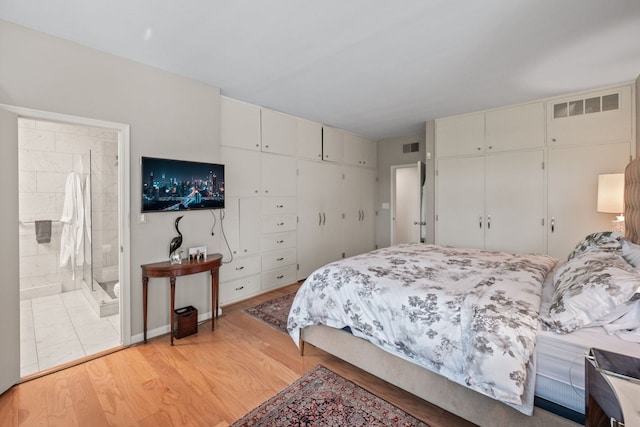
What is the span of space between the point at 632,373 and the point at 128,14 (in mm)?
3297

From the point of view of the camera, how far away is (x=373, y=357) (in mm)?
2014

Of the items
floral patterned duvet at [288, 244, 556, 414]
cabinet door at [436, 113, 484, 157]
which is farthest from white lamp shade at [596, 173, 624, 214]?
cabinet door at [436, 113, 484, 157]

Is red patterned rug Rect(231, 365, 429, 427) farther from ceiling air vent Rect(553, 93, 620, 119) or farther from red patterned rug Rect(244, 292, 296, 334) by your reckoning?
ceiling air vent Rect(553, 93, 620, 119)

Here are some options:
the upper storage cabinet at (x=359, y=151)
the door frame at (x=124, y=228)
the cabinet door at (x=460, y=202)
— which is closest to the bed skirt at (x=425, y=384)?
the door frame at (x=124, y=228)

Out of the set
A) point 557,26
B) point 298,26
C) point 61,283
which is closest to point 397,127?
point 557,26

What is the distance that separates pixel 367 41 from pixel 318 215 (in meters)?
2.99

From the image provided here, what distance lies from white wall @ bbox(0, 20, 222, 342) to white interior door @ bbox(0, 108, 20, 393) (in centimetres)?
5

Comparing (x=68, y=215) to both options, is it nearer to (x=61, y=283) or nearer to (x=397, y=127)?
(x=61, y=283)

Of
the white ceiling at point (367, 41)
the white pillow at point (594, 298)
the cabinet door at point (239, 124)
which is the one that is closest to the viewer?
the white pillow at point (594, 298)

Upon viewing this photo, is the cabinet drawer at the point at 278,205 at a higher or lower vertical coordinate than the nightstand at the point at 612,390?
higher

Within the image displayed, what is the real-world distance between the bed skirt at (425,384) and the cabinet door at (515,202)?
3.01m

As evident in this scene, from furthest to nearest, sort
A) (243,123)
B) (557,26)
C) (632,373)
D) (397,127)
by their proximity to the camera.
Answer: (397,127) < (243,123) < (557,26) < (632,373)

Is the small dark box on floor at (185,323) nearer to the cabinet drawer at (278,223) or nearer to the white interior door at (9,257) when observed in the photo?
the white interior door at (9,257)

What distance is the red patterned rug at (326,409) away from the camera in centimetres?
172
